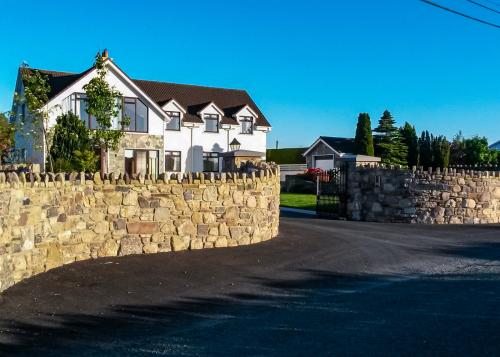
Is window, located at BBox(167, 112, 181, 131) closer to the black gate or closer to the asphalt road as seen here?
the black gate

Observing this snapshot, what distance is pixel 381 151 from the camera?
51688 mm

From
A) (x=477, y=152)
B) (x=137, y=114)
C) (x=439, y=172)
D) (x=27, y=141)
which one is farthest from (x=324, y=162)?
(x=439, y=172)

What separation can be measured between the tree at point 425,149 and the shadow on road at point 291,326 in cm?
3909

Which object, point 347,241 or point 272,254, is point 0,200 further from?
point 347,241

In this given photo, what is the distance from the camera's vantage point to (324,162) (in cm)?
4850

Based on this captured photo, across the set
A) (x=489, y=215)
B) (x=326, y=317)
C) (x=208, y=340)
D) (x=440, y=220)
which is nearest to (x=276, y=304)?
(x=326, y=317)

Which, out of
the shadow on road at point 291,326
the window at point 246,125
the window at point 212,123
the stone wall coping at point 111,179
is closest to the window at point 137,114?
the window at point 212,123

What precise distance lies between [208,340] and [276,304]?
2.02 m

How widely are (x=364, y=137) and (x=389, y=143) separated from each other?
286 cm

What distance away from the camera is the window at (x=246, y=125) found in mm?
41100

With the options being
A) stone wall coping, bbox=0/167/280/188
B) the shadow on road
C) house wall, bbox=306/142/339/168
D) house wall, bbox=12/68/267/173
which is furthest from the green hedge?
the shadow on road

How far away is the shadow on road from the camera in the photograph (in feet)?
19.7

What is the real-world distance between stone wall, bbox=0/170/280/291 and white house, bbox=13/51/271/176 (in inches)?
712

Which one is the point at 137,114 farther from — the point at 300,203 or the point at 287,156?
the point at 287,156
